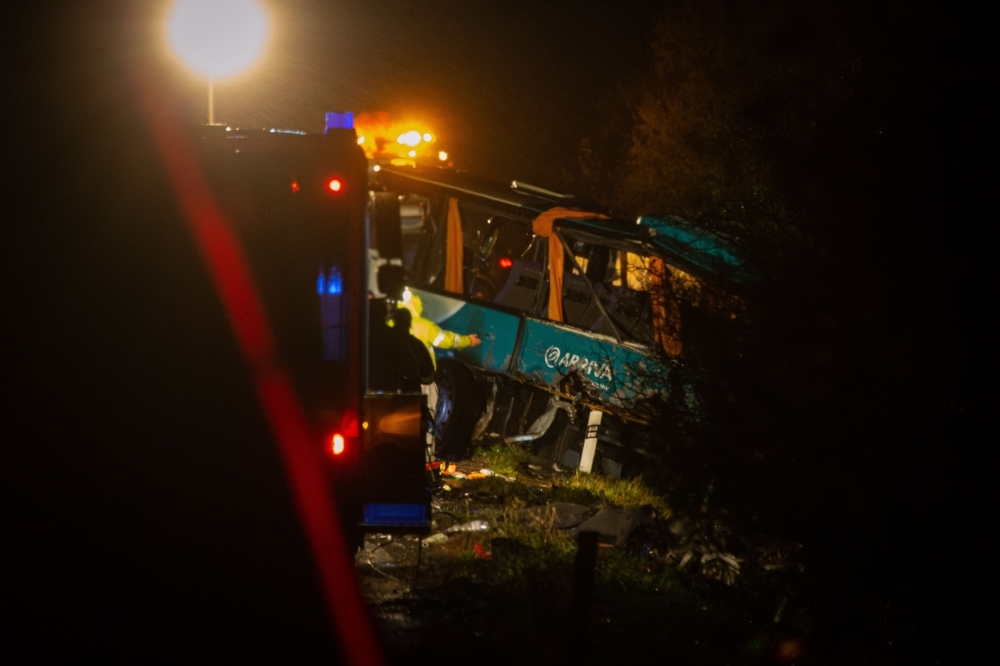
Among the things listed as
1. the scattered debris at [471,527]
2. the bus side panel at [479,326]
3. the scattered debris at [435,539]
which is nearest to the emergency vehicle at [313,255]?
the scattered debris at [435,539]

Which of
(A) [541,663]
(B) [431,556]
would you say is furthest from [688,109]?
(A) [541,663]

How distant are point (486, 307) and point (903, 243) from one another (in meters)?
6.41

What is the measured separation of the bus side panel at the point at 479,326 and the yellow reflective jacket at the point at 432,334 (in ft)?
0.34

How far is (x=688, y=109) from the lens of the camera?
84.5ft

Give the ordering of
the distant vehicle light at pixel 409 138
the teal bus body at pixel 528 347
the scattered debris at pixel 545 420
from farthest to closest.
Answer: the distant vehicle light at pixel 409 138 < the scattered debris at pixel 545 420 < the teal bus body at pixel 528 347

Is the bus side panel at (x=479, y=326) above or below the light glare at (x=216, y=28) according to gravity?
below

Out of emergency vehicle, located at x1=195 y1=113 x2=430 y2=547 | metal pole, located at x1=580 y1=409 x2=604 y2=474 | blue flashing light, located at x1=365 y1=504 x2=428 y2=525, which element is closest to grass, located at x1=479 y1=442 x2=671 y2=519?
metal pole, located at x1=580 y1=409 x2=604 y2=474

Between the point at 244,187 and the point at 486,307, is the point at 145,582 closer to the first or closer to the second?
the point at 244,187

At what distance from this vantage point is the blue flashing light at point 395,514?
5992 millimetres

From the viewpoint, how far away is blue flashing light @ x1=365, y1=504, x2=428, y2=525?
5992mm

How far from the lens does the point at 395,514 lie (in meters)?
6.04

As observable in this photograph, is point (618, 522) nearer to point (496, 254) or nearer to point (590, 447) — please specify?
point (590, 447)

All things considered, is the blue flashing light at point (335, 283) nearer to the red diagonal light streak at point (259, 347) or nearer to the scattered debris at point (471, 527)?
the red diagonal light streak at point (259, 347)

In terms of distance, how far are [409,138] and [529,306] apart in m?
2.55
